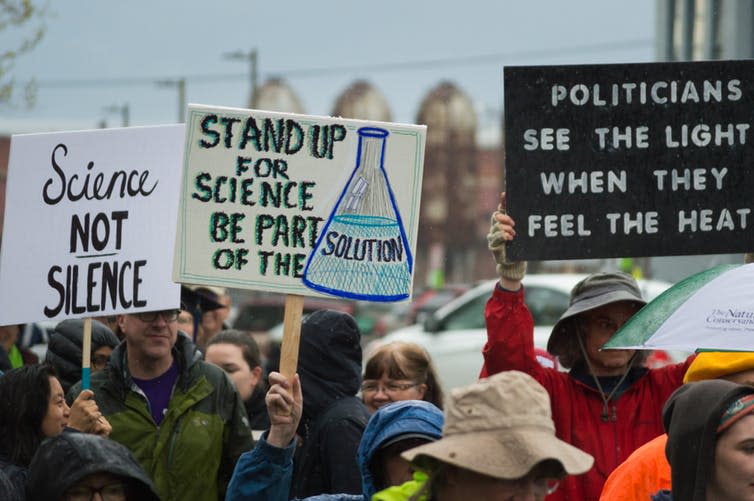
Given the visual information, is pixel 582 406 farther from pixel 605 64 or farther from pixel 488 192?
pixel 488 192

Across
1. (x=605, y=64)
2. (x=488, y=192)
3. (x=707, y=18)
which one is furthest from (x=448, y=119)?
(x=605, y=64)

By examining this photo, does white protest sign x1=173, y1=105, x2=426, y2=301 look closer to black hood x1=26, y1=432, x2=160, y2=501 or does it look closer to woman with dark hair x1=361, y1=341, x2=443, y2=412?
black hood x1=26, y1=432, x2=160, y2=501

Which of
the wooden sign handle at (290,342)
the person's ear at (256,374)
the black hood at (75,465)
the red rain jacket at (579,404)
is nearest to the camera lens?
the black hood at (75,465)

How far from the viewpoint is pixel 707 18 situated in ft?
63.3

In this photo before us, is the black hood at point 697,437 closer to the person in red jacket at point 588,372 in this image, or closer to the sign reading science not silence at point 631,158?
the person in red jacket at point 588,372

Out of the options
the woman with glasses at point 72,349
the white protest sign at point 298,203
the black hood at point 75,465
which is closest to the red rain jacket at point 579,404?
the white protest sign at point 298,203

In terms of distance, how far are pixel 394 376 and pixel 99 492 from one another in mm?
1775

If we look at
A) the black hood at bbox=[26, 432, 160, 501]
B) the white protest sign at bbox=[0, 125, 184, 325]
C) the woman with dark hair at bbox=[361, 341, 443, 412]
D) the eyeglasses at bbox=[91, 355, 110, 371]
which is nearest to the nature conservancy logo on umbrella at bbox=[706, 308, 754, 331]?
the woman with dark hair at bbox=[361, 341, 443, 412]

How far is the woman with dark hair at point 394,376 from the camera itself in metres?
5.50

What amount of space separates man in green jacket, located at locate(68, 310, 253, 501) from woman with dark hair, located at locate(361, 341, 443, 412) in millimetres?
518

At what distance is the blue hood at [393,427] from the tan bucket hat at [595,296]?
1214 mm

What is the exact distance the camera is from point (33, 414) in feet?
15.7

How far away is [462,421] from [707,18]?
17160mm

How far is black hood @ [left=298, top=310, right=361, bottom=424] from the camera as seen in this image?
532 centimetres
